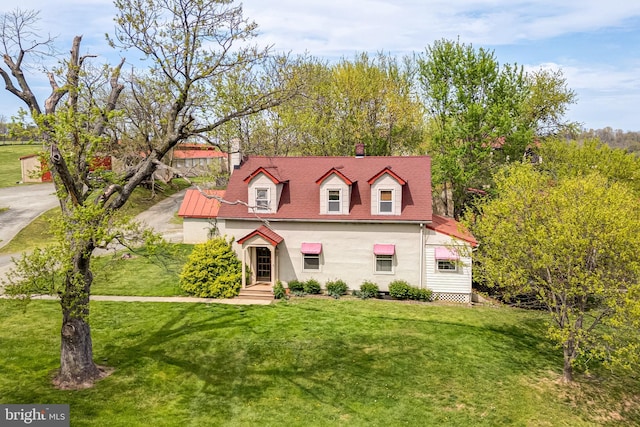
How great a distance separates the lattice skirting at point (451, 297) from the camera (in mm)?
26281

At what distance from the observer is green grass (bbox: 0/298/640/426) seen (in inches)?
567

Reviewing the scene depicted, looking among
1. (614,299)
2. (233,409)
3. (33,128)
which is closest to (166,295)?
(233,409)

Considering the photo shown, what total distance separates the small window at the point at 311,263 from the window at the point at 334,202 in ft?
9.75

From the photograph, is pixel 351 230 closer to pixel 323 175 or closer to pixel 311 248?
pixel 311 248

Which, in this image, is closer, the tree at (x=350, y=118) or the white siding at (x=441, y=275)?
the white siding at (x=441, y=275)

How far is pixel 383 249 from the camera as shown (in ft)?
86.0

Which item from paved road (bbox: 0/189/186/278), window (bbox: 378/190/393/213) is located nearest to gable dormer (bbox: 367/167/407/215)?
window (bbox: 378/190/393/213)

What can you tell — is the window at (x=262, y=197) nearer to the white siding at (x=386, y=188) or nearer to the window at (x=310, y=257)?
the window at (x=310, y=257)

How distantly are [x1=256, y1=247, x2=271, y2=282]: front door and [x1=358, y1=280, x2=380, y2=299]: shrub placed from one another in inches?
233

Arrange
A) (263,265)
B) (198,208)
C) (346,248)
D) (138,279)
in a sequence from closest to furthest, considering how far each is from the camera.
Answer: (346,248) < (263,265) < (138,279) < (198,208)

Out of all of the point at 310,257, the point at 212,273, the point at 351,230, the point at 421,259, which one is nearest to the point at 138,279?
the point at 212,273

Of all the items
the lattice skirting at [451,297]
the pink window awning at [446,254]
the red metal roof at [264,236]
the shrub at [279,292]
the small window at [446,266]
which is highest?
the red metal roof at [264,236]

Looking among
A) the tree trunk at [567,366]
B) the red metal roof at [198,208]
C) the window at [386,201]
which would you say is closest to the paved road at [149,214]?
the red metal roof at [198,208]

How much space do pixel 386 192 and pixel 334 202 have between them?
3.17 m
